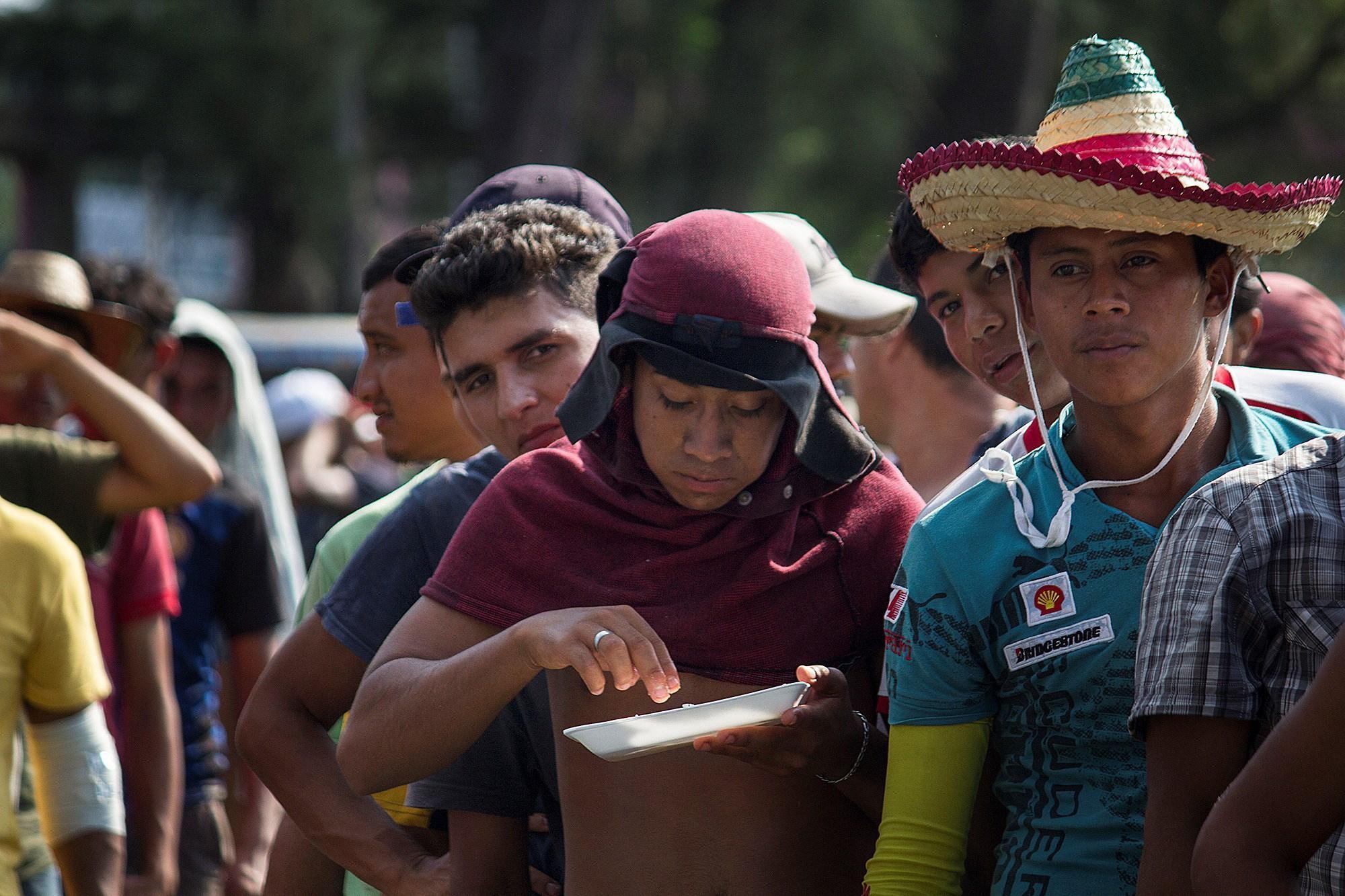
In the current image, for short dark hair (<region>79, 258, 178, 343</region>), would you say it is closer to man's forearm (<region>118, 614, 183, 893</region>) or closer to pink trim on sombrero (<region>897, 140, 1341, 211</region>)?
man's forearm (<region>118, 614, 183, 893</region>)

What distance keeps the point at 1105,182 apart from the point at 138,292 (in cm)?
390

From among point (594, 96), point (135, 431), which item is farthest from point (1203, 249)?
point (594, 96)

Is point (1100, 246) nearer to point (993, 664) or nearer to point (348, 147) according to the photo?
point (993, 664)

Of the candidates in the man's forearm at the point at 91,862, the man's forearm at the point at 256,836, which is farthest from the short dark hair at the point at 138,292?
the man's forearm at the point at 91,862

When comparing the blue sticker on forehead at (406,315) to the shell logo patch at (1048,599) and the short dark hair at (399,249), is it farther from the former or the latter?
the shell logo patch at (1048,599)

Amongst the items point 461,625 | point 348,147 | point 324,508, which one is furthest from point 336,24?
point 461,625

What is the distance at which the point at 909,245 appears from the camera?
310 centimetres

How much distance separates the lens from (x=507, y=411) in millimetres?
2916

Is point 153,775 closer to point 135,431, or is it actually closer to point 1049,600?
point 135,431

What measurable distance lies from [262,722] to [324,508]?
18.5ft

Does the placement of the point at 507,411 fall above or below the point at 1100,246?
below

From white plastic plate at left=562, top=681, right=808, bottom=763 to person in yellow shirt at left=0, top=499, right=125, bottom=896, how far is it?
5.31 feet

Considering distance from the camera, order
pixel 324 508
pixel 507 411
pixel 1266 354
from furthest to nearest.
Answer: pixel 324 508 < pixel 1266 354 < pixel 507 411

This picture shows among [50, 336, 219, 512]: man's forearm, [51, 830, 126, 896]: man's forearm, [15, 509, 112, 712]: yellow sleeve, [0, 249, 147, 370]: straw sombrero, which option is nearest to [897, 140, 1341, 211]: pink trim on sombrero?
[15, 509, 112, 712]: yellow sleeve
